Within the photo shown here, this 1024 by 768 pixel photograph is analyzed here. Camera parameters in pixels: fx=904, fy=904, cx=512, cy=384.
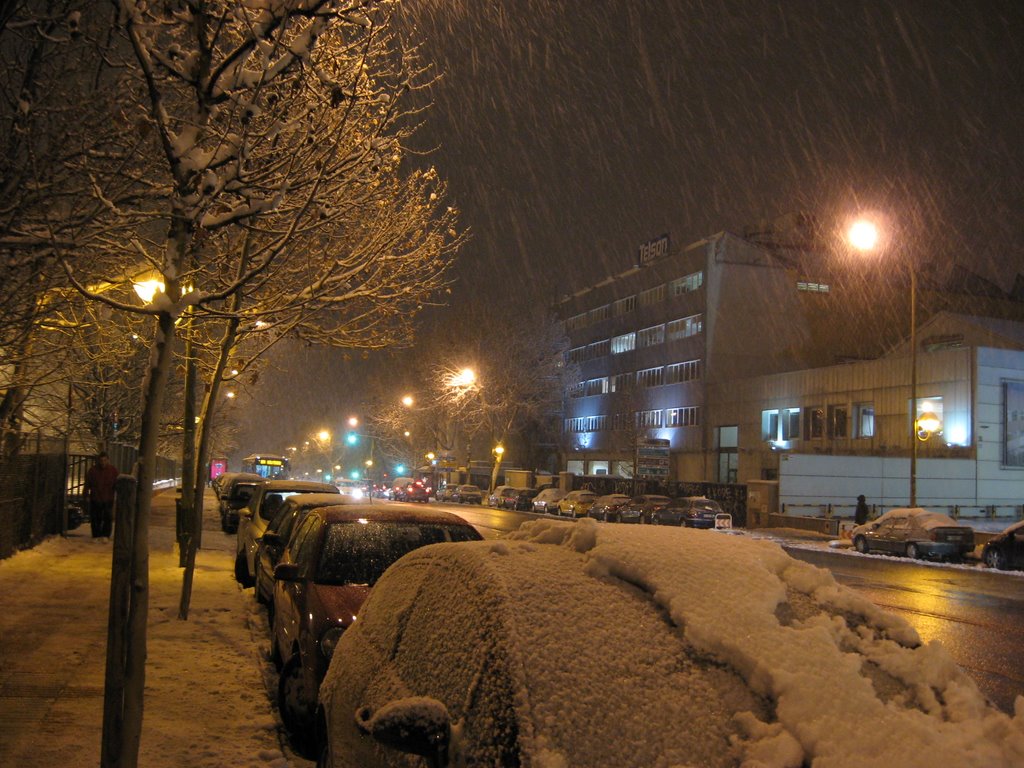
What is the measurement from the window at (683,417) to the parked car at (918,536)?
3200 centimetres

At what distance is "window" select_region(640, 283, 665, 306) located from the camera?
6711cm

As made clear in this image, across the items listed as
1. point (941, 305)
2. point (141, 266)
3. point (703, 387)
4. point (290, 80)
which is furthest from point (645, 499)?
point (941, 305)

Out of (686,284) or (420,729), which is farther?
(686,284)

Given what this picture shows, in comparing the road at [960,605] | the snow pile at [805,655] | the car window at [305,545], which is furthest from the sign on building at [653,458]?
the snow pile at [805,655]

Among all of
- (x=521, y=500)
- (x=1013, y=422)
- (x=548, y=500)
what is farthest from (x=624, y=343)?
(x=1013, y=422)

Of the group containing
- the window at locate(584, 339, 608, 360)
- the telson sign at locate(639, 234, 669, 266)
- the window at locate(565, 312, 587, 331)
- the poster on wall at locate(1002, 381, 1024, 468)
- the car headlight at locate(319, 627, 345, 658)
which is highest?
the telson sign at locate(639, 234, 669, 266)

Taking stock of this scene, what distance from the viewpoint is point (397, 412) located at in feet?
227

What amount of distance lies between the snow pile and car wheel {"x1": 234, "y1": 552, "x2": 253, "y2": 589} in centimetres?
1167

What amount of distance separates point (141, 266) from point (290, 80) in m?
4.21

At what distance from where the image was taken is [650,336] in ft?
223

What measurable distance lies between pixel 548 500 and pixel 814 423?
15.9 meters

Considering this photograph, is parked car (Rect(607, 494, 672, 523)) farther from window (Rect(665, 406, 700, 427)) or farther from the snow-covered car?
the snow-covered car

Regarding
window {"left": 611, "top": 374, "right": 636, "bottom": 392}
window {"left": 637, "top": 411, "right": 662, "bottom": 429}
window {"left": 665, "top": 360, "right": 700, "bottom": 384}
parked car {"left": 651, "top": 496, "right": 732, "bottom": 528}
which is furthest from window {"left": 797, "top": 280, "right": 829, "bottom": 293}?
parked car {"left": 651, "top": 496, "right": 732, "bottom": 528}

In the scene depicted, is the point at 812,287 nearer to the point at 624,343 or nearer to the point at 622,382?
the point at 624,343
